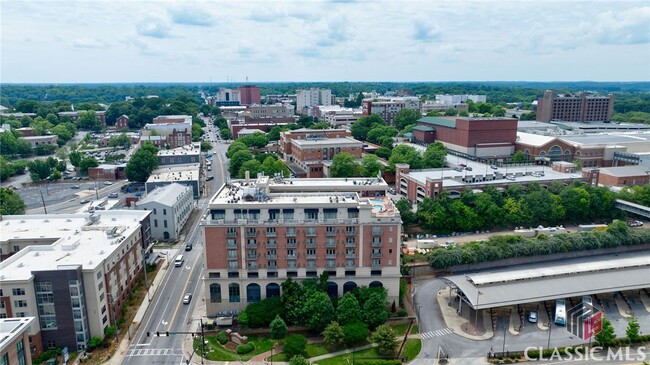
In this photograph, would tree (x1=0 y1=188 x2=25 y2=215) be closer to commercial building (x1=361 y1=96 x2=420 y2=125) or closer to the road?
the road

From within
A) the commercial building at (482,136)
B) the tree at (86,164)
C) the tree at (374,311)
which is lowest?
the tree at (374,311)

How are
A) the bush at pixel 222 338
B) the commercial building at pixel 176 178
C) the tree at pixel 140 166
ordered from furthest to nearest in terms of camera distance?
1. the tree at pixel 140 166
2. the commercial building at pixel 176 178
3. the bush at pixel 222 338

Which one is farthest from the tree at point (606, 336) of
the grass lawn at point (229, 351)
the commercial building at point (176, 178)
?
the commercial building at point (176, 178)

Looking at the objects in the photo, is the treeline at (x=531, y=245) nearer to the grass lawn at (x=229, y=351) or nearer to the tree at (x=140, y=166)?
the grass lawn at (x=229, y=351)

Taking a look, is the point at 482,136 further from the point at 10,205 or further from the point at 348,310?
the point at 10,205

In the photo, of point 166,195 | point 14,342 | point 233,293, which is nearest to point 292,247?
point 233,293
